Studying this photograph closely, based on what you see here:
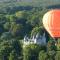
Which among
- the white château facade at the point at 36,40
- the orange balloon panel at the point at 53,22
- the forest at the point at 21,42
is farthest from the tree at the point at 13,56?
the orange balloon panel at the point at 53,22

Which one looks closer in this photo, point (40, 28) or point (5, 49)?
point (5, 49)

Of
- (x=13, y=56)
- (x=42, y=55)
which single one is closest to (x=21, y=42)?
(x=13, y=56)

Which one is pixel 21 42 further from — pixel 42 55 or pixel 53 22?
pixel 53 22

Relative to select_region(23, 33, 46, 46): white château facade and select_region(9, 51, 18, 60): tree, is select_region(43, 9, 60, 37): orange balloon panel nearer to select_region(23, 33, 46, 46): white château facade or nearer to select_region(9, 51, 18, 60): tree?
select_region(9, 51, 18, 60): tree

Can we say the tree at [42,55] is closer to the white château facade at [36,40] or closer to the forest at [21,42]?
the forest at [21,42]

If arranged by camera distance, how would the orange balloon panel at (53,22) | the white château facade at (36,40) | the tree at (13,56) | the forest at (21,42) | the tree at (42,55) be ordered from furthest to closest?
the white château facade at (36,40)
the forest at (21,42)
the tree at (13,56)
the tree at (42,55)
the orange balloon panel at (53,22)

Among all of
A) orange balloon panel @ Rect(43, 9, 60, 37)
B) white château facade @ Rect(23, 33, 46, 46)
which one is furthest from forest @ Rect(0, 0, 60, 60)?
orange balloon panel @ Rect(43, 9, 60, 37)

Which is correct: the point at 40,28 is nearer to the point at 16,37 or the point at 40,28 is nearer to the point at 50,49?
the point at 16,37

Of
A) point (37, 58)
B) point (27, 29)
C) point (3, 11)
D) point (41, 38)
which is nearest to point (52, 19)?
point (37, 58)

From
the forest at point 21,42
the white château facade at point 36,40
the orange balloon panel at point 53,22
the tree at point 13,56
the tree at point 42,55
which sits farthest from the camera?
the white château facade at point 36,40

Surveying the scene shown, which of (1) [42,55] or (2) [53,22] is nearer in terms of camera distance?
(2) [53,22]

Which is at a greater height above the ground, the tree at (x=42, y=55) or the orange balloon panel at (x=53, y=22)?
the orange balloon panel at (x=53, y=22)
